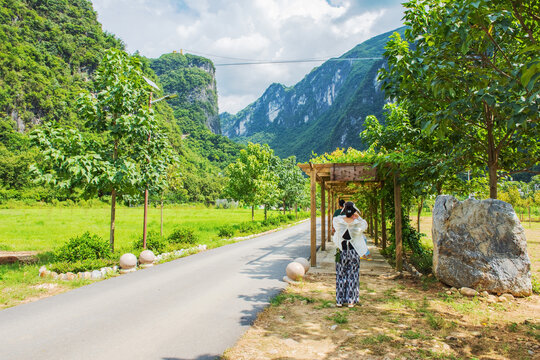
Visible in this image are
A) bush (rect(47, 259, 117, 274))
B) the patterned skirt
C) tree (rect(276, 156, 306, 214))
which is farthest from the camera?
tree (rect(276, 156, 306, 214))

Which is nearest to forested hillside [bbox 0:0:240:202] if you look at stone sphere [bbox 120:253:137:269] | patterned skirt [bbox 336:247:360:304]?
stone sphere [bbox 120:253:137:269]

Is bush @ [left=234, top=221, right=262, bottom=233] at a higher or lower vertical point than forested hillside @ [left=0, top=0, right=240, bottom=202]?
lower

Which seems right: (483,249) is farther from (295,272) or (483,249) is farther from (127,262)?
(127,262)

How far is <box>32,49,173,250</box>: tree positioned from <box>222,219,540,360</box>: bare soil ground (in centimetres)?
603

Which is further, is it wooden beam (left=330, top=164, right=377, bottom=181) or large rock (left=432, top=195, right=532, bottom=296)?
wooden beam (left=330, top=164, right=377, bottom=181)

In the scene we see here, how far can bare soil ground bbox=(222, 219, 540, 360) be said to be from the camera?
367cm

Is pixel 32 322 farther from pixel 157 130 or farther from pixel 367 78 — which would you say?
pixel 367 78

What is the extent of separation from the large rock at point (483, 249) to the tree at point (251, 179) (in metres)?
15.2

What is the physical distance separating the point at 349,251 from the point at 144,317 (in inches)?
143

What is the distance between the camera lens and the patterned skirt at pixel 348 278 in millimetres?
5586

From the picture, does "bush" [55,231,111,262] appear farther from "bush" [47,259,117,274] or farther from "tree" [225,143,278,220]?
"tree" [225,143,278,220]

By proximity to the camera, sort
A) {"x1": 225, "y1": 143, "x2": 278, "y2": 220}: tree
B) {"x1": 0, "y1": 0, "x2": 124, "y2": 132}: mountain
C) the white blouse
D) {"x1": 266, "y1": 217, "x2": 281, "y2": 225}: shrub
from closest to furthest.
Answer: the white blouse, {"x1": 225, "y1": 143, "x2": 278, "y2": 220}: tree, {"x1": 266, "y1": 217, "x2": 281, "y2": 225}: shrub, {"x1": 0, "y1": 0, "x2": 124, "y2": 132}: mountain

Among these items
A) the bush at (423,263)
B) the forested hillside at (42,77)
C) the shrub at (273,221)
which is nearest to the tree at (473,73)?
the bush at (423,263)

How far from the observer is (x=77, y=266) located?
25.3 feet
